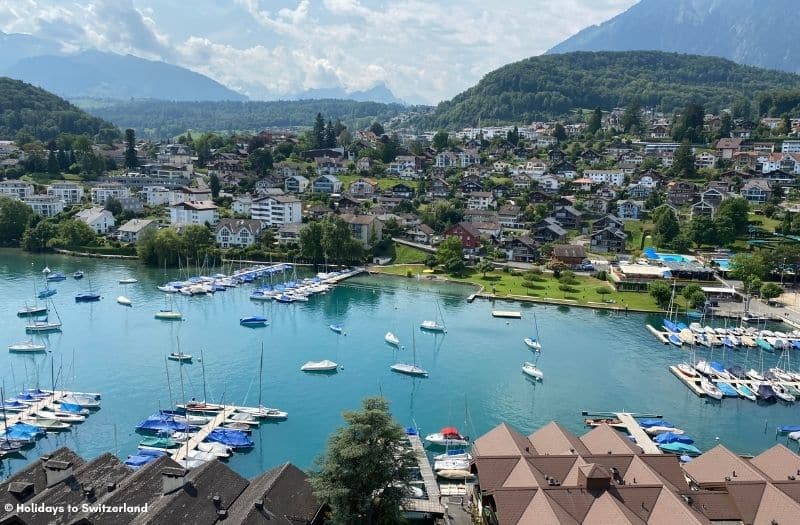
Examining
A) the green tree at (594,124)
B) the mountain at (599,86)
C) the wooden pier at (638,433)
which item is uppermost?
the mountain at (599,86)

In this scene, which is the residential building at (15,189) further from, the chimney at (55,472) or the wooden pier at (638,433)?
the wooden pier at (638,433)

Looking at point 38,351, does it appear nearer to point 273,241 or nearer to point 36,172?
point 273,241

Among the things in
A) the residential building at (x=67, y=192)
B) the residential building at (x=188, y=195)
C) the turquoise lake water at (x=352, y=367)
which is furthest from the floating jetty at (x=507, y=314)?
the residential building at (x=67, y=192)

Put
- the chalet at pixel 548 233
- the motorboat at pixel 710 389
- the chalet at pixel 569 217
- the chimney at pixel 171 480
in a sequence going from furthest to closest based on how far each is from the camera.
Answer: the chalet at pixel 569 217
the chalet at pixel 548 233
the motorboat at pixel 710 389
the chimney at pixel 171 480

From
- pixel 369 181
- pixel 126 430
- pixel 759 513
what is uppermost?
pixel 369 181

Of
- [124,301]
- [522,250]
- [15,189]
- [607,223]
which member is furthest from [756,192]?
[15,189]

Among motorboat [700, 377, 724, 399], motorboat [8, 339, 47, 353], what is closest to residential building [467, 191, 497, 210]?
motorboat [700, 377, 724, 399]

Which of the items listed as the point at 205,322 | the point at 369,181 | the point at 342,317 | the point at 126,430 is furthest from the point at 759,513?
the point at 369,181

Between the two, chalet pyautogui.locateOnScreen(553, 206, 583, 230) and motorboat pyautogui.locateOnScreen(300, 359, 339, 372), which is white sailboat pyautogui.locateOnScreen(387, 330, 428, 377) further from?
chalet pyautogui.locateOnScreen(553, 206, 583, 230)
